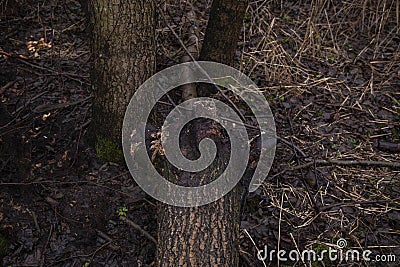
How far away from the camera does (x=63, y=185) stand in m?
3.08

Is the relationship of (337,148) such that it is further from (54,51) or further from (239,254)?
(54,51)

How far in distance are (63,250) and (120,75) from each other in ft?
4.04

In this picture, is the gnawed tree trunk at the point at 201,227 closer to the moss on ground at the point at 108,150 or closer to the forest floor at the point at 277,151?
the forest floor at the point at 277,151

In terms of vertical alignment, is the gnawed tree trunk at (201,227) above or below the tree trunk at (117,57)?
below

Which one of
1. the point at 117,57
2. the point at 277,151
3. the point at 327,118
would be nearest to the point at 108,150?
the point at 117,57

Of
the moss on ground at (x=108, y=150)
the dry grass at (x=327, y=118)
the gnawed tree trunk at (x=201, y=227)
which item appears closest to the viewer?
the gnawed tree trunk at (x=201, y=227)

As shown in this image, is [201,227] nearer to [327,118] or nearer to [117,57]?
[117,57]

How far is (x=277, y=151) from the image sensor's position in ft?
11.1

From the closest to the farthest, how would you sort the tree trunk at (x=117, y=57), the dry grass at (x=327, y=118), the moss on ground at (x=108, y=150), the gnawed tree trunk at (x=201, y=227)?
the gnawed tree trunk at (x=201, y=227)
the tree trunk at (x=117, y=57)
the dry grass at (x=327, y=118)
the moss on ground at (x=108, y=150)

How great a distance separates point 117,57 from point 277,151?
57.5 inches

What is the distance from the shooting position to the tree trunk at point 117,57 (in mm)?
2736

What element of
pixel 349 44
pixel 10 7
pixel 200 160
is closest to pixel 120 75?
pixel 200 160

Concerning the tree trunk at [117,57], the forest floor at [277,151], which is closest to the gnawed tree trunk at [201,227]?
the forest floor at [277,151]

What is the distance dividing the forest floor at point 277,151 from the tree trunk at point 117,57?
1.13ft
